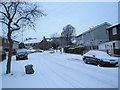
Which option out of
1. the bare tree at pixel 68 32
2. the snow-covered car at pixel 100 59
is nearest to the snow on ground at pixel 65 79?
the snow-covered car at pixel 100 59

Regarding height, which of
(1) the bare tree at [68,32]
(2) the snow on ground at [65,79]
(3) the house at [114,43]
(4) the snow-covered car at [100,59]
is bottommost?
(2) the snow on ground at [65,79]

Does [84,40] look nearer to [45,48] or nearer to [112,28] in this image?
[112,28]

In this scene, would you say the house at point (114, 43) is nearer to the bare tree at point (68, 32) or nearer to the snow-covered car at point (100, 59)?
the snow-covered car at point (100, 59)

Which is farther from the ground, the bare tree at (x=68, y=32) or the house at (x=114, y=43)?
the bare tree at (x=68, y=32)

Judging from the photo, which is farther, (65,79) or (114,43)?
(114,43)

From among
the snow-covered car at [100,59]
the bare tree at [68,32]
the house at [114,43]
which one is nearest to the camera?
the snow-covered car at [100,59]

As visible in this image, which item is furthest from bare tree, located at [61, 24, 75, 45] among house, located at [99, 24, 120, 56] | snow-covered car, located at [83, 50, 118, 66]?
snow-covered car, located at [83, 50, 118, 66]

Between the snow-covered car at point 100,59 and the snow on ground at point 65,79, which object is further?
the snow-covered car at point 100,59

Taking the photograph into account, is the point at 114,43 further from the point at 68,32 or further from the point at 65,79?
the point at 68,32

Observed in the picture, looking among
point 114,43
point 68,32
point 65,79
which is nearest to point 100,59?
point 65,79

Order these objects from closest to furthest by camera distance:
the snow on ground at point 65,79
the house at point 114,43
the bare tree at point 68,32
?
1. the snow on ground at point 65,79
2. the house at point 114,43
3. the bare tree at point 68,32

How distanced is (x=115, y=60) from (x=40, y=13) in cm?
892

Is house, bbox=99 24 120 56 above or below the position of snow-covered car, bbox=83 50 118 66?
above

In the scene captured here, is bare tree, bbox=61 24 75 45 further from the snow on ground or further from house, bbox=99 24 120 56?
the snow on ground
